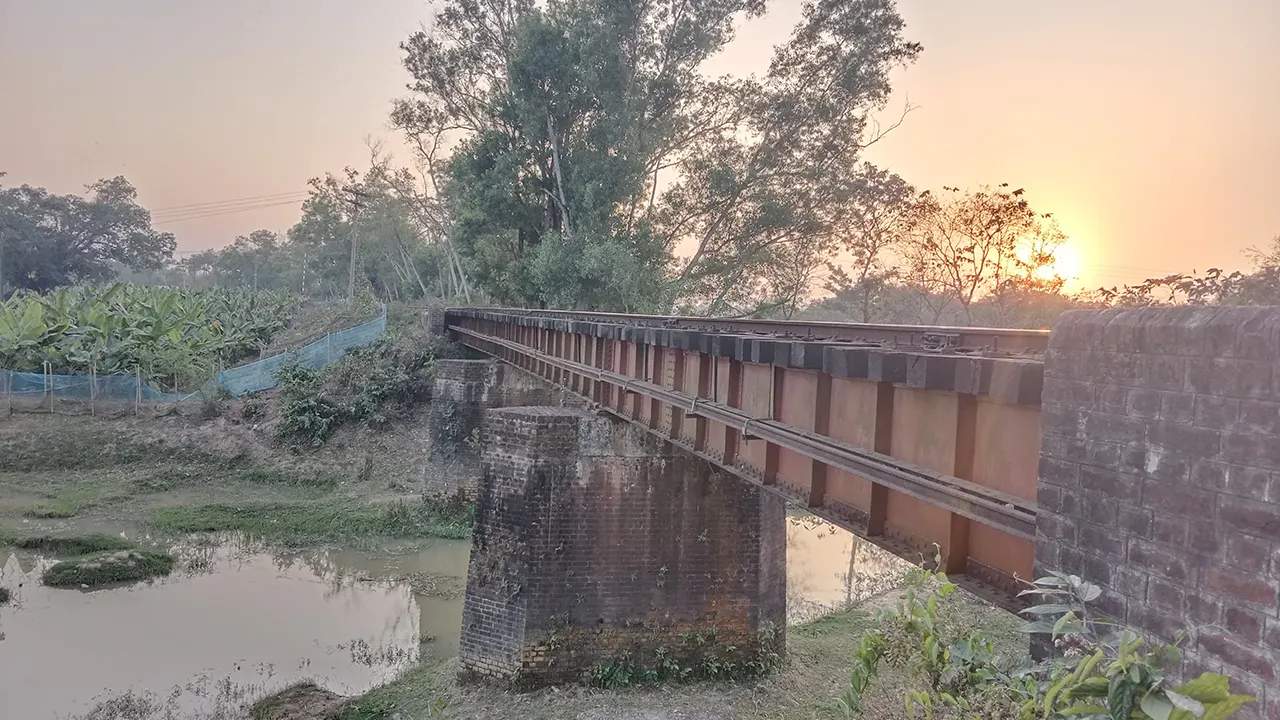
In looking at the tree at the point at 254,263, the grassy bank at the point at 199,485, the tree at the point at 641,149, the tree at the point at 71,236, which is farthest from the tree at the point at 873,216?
the tree at the point at 254,263

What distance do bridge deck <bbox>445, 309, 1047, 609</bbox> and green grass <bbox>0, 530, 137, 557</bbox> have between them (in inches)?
622

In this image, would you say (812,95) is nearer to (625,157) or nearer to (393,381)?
(625,157)

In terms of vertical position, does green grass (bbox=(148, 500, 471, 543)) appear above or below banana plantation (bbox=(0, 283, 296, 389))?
below

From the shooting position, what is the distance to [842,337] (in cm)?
750

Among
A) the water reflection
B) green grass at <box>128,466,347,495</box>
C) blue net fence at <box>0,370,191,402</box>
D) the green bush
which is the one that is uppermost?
the green bush

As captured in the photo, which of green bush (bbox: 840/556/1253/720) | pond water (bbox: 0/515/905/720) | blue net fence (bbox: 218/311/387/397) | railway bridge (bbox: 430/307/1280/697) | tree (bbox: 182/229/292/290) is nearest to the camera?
green bush (bbox: 840/556/1253/720)

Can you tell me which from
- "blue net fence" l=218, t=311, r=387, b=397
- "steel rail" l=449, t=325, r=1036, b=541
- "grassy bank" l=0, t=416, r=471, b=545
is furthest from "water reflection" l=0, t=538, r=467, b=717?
"blue net fence" l=218, t=311, r=387, b=397

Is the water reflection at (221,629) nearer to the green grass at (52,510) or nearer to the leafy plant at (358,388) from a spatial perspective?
the green grass at (52,510)

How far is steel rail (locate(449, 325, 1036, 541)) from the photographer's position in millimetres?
4066

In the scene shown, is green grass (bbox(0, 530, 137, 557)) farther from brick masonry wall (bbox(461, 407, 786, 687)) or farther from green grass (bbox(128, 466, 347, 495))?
brick masonry wall (bbox(461, 407, 786, 687))

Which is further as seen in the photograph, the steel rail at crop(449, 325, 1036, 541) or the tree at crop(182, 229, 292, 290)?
the tree at crop(182, 229, 292, 290)

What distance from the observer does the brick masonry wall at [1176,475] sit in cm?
263

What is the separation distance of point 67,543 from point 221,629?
23.4 feet

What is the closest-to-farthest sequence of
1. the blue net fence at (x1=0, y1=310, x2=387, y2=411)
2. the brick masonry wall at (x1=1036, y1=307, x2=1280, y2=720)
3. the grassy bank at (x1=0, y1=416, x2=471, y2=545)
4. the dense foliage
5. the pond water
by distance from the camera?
the brick masonry wall at (x1=1036, y1=307, x2=1280, y2=720) → the pond water → the grassy bank at (x1=0, y1=416, x2=471, y2=545) → the dense foliage → the blue net fence at (x1=0, y1=310, x2=387, y2=411)
